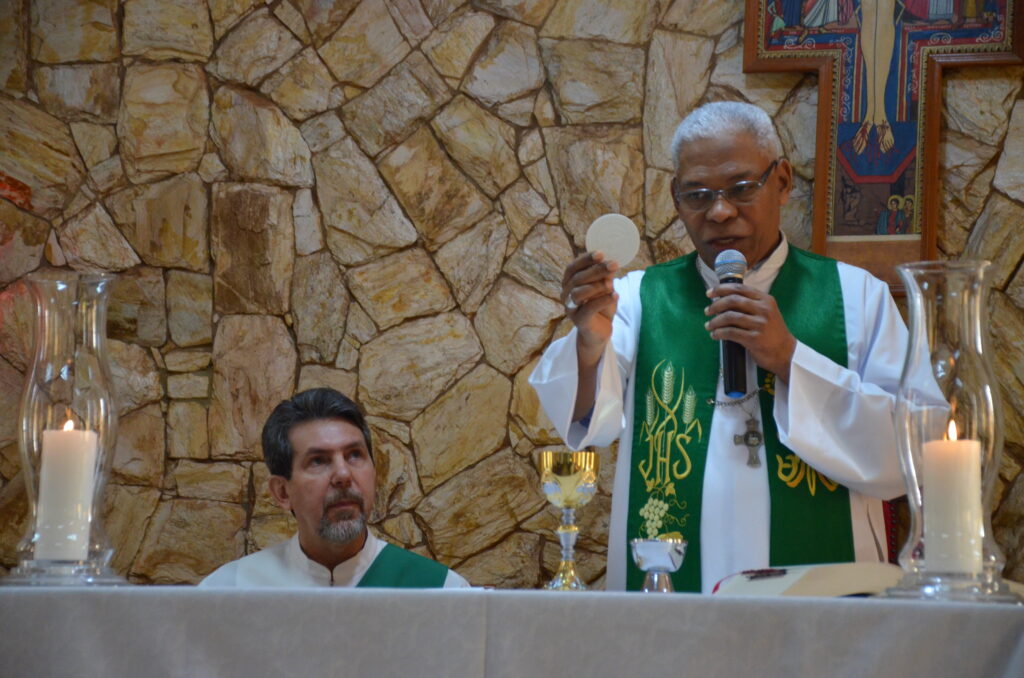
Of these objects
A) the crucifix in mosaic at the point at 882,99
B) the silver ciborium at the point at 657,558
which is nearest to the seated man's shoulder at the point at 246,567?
the silver ciborium at the point at 657,558

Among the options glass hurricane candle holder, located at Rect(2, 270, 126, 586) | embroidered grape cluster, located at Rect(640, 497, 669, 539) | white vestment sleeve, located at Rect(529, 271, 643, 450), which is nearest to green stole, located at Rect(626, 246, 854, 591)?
embroidered grape cluster, located at Rect(640, 497, 669, 539)

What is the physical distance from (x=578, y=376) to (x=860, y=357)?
686 mm

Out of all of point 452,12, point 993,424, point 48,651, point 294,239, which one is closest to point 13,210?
point 294,239

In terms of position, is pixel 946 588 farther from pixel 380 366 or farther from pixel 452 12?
pixel 452 12

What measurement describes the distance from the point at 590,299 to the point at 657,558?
24.3 inches

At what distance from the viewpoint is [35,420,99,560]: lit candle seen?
1634 millimetres

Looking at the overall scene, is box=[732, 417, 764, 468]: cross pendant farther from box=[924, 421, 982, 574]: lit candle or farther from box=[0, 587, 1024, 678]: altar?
box=[0, 587, 1024, 678]: altar

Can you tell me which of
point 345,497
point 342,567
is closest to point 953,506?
point 345,497

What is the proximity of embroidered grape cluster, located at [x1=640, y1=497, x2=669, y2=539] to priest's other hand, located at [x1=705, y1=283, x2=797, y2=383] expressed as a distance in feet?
1.85

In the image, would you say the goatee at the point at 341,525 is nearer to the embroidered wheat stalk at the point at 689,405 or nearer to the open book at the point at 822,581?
the embroidered wheat stalk at the point at 689,405

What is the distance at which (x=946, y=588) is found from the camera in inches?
57.1

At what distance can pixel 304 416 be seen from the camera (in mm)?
3408

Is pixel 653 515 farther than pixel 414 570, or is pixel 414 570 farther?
pixel 414 570

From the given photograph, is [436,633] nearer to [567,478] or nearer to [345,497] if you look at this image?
[567,478]
